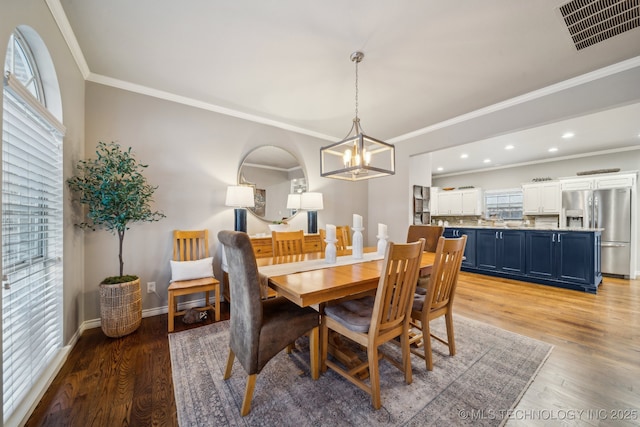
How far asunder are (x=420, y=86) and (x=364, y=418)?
3.01 meters

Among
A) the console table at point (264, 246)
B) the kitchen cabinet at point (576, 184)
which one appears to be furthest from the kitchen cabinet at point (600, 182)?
the console table at point (264, 246)

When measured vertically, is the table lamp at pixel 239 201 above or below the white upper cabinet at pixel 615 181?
below

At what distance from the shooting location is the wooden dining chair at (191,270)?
245 cm

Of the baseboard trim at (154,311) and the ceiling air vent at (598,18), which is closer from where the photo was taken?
the ceiling air vent at (598,18)

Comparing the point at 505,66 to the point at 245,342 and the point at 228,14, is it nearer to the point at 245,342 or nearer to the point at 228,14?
the point at 228,14

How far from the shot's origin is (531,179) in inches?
242

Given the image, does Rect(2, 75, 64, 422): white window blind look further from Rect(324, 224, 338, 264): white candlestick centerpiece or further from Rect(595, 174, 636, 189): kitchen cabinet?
Rect(595, 174, 636, 189): kitchen cabinet

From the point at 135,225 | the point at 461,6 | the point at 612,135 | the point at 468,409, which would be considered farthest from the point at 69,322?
the point at 612,135

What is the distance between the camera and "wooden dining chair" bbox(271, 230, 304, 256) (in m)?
2.68

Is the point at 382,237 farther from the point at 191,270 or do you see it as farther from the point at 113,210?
the point at 113,210

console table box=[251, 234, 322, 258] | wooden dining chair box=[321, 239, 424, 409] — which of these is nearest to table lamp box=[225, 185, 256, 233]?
console table box=[251, 234, 322, 258]

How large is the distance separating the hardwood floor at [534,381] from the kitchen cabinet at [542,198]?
3.23 meters

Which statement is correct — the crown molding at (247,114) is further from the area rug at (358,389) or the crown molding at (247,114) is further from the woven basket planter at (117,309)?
the area rug at (358,389)

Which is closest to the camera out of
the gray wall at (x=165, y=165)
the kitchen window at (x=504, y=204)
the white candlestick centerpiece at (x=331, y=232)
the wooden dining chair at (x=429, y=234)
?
the white candlestick centerpiece at (x=331, y=232)
